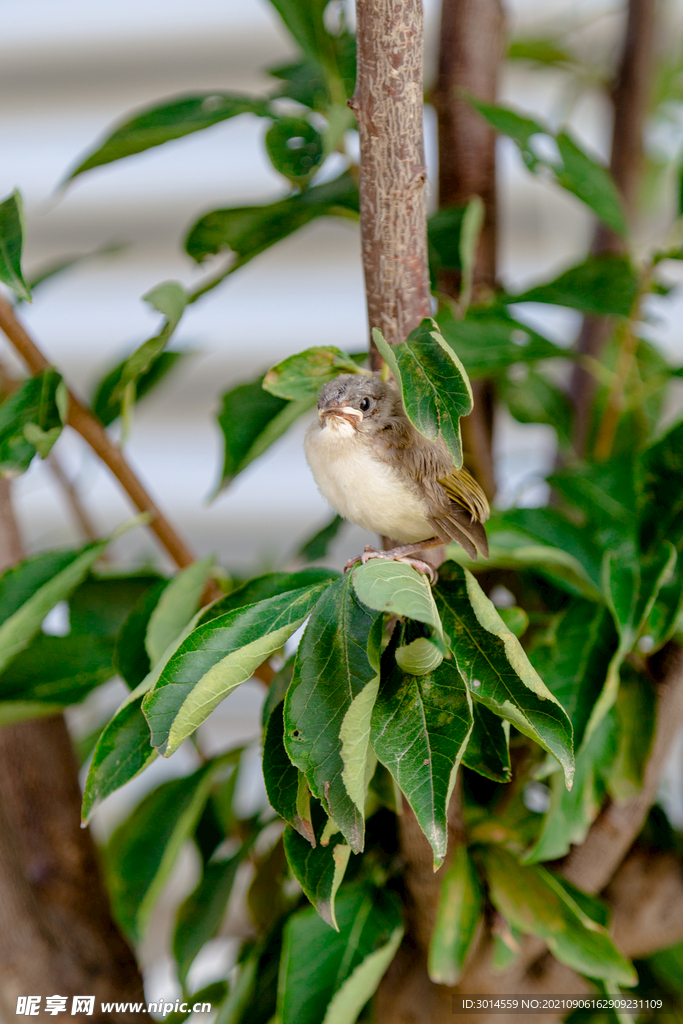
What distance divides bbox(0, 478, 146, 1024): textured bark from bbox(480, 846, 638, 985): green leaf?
0.25m

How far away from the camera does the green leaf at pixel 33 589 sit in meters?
0.39

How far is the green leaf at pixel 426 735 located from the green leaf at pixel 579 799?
14 cm

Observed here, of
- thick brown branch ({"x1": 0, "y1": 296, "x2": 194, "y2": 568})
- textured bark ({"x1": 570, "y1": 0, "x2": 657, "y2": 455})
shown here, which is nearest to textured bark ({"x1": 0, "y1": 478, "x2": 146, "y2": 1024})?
thick brown branch ({"x1": 0, "y1": 296, "x2": 194, "y2": 568})

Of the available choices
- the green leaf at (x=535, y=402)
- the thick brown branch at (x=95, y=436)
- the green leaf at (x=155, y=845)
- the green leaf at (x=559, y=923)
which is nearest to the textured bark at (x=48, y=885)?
the green leaf at (x=155, y=845)

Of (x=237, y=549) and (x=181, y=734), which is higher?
(x=181, y=734)

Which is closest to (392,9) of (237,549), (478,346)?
(478,346)

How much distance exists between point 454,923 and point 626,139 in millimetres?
644

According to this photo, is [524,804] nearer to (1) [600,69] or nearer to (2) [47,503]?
(1) [600,69]

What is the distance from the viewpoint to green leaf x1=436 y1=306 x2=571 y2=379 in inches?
17.7

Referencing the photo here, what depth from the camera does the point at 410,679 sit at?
0.29 m

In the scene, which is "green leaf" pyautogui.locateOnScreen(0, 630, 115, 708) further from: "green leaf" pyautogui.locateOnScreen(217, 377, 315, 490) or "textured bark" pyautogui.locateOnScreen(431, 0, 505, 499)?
"textured bark" pyautogui.locateOnScreen(431, 0, 505, 499)

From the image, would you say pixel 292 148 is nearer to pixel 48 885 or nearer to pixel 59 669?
pixel 59 669

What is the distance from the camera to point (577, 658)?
0.40 metres

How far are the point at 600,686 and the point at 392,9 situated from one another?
0.31m
